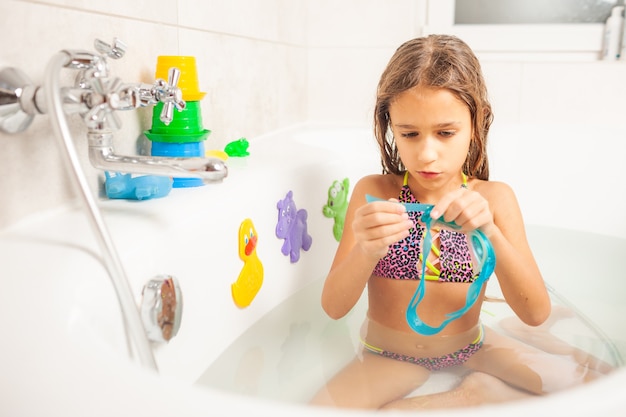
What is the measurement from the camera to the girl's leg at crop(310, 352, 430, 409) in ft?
2.95

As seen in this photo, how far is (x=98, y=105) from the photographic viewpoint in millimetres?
772

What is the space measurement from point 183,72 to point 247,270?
0.36 meters

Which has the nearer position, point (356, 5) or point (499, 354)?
point (499, 354)

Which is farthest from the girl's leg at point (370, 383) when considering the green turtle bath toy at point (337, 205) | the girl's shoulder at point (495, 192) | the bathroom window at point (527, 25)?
the bathroom window at point (527, 25)

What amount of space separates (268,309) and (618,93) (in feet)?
4.21

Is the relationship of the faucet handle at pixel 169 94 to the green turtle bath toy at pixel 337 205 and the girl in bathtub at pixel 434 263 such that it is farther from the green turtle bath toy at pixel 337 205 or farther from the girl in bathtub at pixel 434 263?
the green turtle bath toy at pixel 337 205

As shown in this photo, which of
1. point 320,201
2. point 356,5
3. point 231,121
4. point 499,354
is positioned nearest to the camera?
point 499,354

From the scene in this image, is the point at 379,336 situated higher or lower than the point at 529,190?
lower

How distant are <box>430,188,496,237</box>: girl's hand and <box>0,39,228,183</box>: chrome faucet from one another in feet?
0.98

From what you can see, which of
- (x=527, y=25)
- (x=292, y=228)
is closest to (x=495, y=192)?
(x=292, y=228)

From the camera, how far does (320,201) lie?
4.58ft

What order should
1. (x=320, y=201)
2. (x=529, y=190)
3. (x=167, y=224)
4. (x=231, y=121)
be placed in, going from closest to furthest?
(x=167, y=224), (x=320, y=201), (x=231, y=121), (x=529, y=190)

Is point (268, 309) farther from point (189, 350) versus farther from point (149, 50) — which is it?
point (149, 50)

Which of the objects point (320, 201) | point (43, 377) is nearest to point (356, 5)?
point (320, 201)
